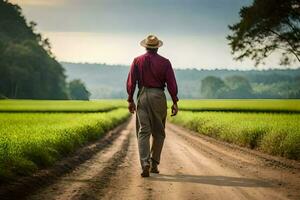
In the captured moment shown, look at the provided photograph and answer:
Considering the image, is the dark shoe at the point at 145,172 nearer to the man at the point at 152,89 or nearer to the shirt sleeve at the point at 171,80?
the man at the point at 152,89

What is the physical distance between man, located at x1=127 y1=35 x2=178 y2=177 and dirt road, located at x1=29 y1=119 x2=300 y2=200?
2.55 ft

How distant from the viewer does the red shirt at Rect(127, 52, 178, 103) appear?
33.2 feet

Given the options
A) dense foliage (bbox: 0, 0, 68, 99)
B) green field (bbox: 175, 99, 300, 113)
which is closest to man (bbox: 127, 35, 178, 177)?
green field (bbox: 175, 99, 300, 113)

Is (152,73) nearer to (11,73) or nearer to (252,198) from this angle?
(252,198)

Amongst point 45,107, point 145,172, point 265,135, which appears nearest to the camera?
point 145,172

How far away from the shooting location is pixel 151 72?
10.1m

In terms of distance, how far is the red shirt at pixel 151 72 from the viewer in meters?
10.1

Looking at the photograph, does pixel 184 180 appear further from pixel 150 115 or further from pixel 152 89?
pixel 152 89

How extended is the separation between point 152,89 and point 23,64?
101641mm

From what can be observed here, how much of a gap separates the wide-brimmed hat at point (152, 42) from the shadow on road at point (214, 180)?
266 cm

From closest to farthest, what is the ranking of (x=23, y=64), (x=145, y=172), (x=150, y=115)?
(x=145, y=172) < (x=150, y=115) < (x=23, y=64)

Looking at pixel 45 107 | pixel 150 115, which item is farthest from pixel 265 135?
pixel 45 107

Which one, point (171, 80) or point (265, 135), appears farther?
point (265, 135)

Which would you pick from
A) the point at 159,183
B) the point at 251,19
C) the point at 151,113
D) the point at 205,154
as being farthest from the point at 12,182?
the point at 251,19
